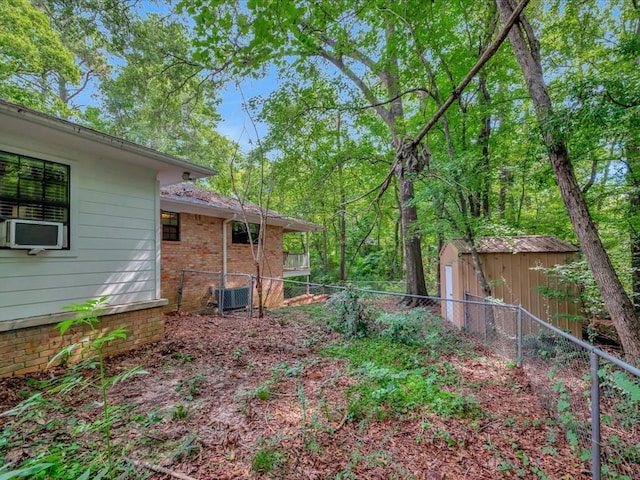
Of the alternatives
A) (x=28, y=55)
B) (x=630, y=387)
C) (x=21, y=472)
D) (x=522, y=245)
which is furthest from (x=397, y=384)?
(x=28, y=55)

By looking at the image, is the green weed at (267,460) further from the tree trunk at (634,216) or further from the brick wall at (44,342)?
the tree trunk at (634,216)

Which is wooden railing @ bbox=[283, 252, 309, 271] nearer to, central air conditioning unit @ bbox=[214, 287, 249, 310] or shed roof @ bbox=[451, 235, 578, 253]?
central air conditioning unit @ bbox=[214, 287, 249, 310]

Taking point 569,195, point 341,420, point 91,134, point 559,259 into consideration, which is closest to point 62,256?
point 91,134

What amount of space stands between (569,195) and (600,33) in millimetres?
6554

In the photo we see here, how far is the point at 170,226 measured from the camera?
8.26 m

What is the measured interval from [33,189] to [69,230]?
64 cm

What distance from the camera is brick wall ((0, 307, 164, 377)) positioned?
11.3 feet

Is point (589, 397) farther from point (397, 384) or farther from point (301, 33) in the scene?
point (301, 33)

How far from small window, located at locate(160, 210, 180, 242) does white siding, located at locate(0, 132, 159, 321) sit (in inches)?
126

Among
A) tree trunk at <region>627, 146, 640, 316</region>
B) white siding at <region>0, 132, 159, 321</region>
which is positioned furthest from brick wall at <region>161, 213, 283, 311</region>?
tree trunk at <region>627, 146, 640, 316</region>

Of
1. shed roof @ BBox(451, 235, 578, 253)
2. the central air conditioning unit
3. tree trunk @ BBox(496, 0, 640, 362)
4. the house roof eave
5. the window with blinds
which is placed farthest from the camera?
the central air conditioning unit

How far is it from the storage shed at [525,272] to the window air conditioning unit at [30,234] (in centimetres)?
718

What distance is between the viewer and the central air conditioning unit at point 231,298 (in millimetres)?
8141

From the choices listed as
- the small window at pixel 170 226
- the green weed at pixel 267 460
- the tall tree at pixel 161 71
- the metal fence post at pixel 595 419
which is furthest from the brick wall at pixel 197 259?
the metal fence post at pixel 595 419
